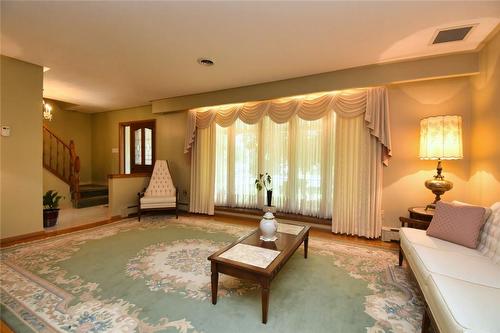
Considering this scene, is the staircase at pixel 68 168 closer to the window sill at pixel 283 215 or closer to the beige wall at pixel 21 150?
the beige wall at pixel 21 150

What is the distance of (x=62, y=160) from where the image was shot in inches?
235

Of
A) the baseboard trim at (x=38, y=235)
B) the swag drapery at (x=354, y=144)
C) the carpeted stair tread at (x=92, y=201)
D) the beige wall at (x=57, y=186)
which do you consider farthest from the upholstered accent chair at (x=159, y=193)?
the swag drapery at (x=354, y=144)

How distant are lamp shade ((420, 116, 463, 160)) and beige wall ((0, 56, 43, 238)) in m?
5.41

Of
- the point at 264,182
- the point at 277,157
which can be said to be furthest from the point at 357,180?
the point at 264,182

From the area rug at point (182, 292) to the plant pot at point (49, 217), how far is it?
940mm

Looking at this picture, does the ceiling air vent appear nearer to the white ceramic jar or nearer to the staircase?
the white ceramic jar

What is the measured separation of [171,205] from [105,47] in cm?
287

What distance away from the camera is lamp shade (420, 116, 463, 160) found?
2572mm

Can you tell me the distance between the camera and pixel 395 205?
332 centimetres

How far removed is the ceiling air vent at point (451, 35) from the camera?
2320 millimetres

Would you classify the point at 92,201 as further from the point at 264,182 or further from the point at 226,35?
the point at 226,35

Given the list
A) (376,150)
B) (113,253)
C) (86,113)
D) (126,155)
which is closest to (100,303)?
(113,253)

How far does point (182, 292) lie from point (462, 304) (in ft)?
6.35

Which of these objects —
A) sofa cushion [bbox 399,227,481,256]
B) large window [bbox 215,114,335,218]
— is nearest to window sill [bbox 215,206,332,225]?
large window [bbox 215,114,335,218]
